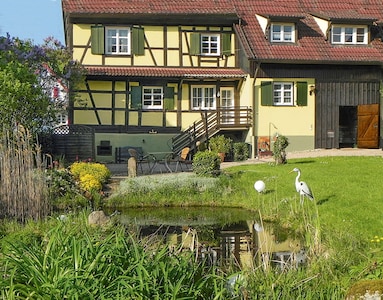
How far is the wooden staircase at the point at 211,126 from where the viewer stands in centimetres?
2564

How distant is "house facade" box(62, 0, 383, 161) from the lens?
26.2 metres

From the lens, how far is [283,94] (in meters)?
26.8

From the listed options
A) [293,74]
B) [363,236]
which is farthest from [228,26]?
[363,236]

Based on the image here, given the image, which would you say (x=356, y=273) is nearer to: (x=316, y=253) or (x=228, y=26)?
(x=316, y=253)

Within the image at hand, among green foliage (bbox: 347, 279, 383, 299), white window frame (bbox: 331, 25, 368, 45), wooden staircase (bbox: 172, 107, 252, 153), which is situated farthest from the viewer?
white window frame (bbox: 331, 25, 368, 45)

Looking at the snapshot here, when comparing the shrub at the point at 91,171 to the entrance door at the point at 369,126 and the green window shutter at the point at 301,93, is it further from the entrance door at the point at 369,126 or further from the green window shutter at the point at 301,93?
the entrance door at the point at 369,126

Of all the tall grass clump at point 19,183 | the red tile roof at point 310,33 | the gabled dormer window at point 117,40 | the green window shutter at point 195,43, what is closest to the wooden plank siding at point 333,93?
the red tile roof at point 310,33

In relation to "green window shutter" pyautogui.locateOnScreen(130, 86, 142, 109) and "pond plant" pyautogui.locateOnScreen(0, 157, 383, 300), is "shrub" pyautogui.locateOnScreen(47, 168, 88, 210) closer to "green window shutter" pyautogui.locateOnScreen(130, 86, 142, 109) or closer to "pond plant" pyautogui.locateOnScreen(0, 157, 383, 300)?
"pond plant" pyautogui.locateOnScreen(0, 157, 383, 300)

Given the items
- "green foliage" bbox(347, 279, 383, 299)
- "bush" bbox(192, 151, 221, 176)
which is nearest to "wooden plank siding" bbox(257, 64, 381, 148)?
"bush" bbox(192, 151, 221, 176)

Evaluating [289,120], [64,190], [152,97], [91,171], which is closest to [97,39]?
[152,97]

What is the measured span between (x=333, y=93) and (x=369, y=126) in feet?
6.83

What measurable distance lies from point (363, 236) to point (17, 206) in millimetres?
5783

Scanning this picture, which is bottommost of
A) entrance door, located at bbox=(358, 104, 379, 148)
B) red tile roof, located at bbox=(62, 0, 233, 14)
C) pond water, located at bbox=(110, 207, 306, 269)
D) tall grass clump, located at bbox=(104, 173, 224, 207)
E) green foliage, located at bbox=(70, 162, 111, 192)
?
pond water, located at bbox=(110, 207, 306, 269)

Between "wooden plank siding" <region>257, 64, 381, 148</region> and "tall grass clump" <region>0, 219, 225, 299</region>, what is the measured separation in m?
21.8
